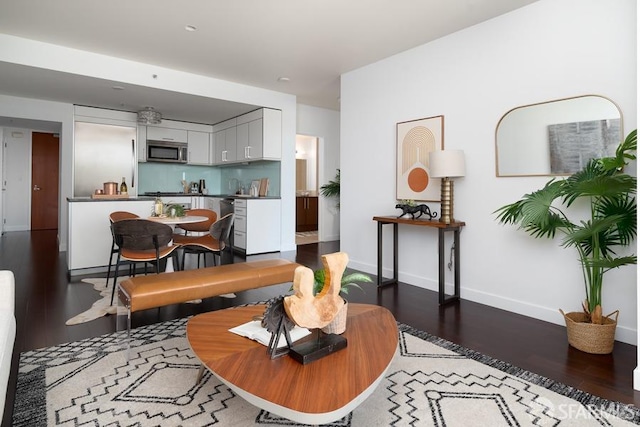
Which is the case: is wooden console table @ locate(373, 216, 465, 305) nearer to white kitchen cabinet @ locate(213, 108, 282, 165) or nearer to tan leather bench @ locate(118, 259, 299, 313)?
tan leather bench @ locate(118, 259, 299, 313)

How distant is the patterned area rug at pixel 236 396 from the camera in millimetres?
1720

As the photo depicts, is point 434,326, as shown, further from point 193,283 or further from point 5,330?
point 5,330

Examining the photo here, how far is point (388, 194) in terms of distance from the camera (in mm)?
4566

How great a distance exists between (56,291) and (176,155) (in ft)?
12.6

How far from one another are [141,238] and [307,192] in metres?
6.46

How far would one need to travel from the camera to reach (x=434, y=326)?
2994 millimetres

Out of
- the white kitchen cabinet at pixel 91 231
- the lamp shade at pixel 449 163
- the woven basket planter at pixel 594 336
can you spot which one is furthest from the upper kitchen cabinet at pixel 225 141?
the woven basket planter at pixel 594 336

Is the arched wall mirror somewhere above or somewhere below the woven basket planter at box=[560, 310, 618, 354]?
above

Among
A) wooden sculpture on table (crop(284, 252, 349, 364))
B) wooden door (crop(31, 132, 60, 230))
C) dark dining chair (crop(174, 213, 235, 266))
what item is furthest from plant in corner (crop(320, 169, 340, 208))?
wooden door (crop(31, 132, 60, 230))

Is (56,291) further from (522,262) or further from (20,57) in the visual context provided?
(522,262)

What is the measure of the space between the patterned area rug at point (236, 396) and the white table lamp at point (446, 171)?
153 centimetres

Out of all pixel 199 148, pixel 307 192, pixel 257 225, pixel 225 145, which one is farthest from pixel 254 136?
pixel 307 192

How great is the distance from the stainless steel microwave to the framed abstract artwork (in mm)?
4585

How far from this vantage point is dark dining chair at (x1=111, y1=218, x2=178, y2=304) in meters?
3.34
